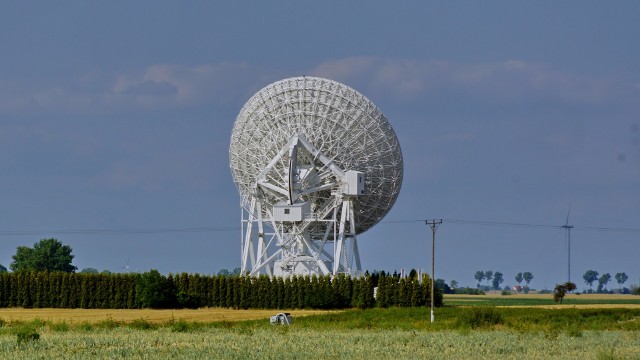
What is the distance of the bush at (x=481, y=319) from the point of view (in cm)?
7444

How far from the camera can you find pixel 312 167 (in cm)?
10531

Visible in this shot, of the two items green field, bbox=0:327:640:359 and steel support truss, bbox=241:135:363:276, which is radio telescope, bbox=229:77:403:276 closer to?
steel support truss, bbox=241:135:363:276

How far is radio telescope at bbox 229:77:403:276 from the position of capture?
104 meters

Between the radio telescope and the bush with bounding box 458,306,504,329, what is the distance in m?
27.9

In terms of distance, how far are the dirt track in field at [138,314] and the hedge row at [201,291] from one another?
2.09 metres

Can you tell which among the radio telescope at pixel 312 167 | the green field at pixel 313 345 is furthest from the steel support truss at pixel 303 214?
the green field at pixel 313 345

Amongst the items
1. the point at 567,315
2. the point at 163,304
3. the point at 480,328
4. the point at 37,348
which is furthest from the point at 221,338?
the point at 163,304

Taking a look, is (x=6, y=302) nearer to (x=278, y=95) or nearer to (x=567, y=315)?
(x=278, y=95)

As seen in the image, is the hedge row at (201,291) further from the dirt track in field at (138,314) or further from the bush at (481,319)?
the bush at (481,319)

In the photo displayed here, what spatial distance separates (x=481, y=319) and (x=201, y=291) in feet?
120

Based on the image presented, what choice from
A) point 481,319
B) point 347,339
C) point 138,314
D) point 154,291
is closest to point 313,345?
point 347,339

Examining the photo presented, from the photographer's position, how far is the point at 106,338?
5550 cm

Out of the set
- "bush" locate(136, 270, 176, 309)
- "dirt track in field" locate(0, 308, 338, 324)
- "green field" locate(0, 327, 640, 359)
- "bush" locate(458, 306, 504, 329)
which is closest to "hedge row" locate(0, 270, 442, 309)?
"bush" locate(136, 270, 176, 309)

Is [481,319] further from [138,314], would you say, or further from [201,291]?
[201,291]
